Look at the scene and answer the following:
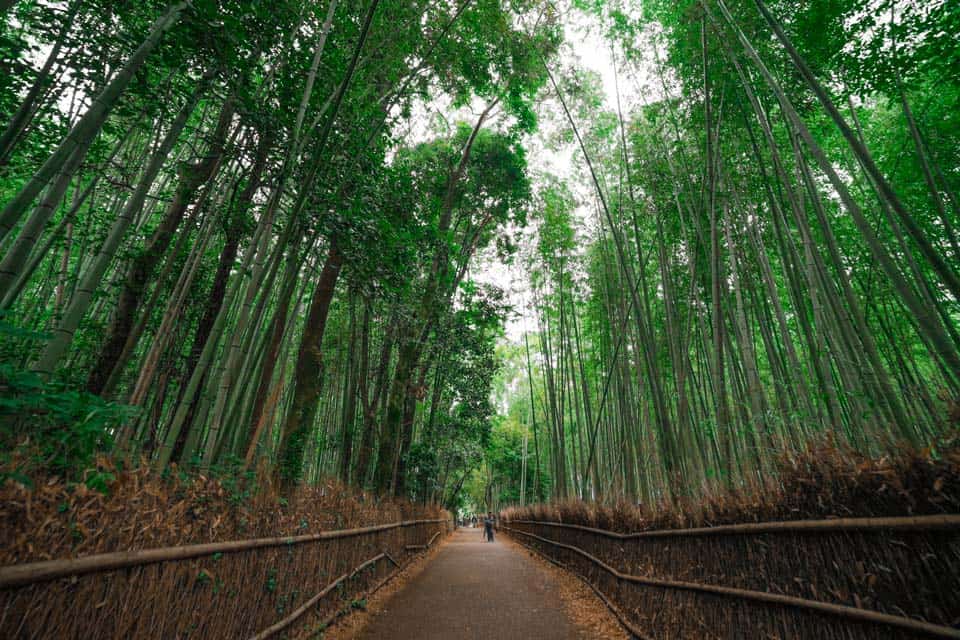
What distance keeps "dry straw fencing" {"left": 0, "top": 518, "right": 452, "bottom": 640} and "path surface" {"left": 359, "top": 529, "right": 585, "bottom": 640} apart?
653 millimetres

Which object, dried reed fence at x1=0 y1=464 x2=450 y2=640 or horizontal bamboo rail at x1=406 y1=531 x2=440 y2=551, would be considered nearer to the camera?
dried reed fence at x1=0 y1=464 x2=450 y2=640

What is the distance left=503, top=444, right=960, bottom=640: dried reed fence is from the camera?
1129mm

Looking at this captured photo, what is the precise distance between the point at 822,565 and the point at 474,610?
3153 mm

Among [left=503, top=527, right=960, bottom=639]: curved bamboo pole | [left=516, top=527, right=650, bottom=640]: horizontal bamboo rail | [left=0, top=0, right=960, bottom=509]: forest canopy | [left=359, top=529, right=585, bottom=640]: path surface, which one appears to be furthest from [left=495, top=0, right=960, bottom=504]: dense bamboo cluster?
[left=359, top=529, right=585, bottom=640]: path surface

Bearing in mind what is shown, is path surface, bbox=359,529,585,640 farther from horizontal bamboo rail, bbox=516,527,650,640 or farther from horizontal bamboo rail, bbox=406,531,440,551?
horizontal bamboo rail, bbox=406,531,440,551

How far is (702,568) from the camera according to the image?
237 cm

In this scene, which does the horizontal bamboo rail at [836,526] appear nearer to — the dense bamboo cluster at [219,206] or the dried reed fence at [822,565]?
the dried reed fence at [822,565]

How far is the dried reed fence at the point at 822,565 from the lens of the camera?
1129mm

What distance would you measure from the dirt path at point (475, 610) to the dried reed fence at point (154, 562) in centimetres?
71

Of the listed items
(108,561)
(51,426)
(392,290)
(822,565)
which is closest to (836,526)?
(822,565)

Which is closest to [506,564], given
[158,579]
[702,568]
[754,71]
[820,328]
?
[702,568]

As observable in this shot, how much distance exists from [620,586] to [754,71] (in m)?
4.83

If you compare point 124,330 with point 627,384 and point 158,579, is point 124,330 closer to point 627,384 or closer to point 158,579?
point 158,579

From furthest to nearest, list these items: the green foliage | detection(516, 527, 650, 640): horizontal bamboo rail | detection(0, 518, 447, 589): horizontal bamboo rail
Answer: detection(516, 527, 650, 640): horizontal bamboo rail → the green foliage → detection(0, 518, 447, 589): horizontal bamboo rail
